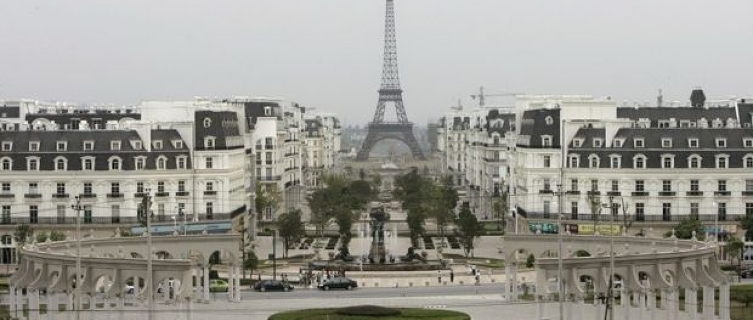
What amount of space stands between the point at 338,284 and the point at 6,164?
91.0 feet

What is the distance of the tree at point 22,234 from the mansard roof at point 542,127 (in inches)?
1345

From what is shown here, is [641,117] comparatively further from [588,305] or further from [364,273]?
[588,305]

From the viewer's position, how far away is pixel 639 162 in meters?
93.4

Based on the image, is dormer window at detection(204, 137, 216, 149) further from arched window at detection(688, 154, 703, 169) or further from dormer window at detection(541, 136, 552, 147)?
arched window at detection(688, 154, 703, 169)

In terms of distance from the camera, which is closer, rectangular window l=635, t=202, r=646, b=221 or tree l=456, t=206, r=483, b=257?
rectangular window l=635, t=202, r=646, b=221

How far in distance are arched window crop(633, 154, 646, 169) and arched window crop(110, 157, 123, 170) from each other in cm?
3362

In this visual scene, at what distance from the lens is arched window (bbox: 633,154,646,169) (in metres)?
93.4

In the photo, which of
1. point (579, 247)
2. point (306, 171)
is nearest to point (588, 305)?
point (579, 247)

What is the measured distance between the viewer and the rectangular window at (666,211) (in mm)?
92625

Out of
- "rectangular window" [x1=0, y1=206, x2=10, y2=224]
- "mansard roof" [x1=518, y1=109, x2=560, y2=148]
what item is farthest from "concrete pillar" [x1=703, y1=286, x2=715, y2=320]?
"rectangular window" [x1=0, y1=206, x2=10, y2=224]

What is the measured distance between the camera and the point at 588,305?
6681 cm

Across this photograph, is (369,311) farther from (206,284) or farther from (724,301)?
(724,301)

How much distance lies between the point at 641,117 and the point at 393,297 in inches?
1657

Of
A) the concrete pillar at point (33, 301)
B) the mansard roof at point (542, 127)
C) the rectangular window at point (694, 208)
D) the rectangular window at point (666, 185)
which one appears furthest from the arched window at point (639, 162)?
the concrete pillar at point (33, 301)
